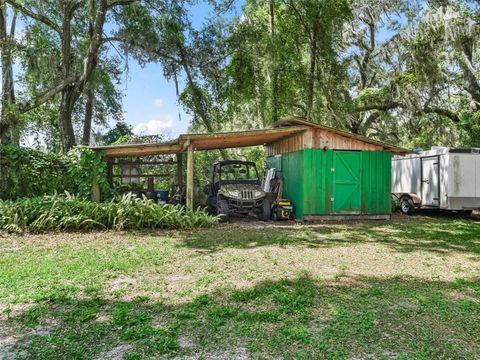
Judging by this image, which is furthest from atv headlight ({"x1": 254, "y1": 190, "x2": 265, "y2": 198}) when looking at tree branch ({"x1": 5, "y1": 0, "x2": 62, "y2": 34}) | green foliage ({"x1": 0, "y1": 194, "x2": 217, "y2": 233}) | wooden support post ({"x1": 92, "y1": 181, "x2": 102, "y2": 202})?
tree branch ({"x1": 5, "y1": 0, "x2": 62, "y2": 34})

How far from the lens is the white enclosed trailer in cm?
1063

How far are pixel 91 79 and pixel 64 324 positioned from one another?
11.5m

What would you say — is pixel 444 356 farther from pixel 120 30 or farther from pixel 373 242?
pixel 120 30

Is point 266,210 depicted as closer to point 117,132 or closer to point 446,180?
point 446,180

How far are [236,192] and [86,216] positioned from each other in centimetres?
381

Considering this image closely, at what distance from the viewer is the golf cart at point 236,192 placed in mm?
10031

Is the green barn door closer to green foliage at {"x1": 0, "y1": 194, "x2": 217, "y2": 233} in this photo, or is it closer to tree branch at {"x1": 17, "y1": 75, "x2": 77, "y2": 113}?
green foliage at {"x1": 0, "y1": 194, "x2": 217, "y2": 233}

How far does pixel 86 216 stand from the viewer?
809cm

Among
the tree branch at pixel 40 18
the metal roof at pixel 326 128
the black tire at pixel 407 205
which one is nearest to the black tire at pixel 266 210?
the metal roof at pixel 326 128

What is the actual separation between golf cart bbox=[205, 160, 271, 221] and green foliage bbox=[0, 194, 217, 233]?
1.26 meters

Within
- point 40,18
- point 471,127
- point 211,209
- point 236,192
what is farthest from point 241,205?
point 471,127

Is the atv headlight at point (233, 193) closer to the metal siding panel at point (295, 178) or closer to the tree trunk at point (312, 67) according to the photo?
the metal siding panel at point (295, 178)

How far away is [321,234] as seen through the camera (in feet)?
26.6

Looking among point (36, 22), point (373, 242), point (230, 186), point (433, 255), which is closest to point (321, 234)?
point (373, 242)
